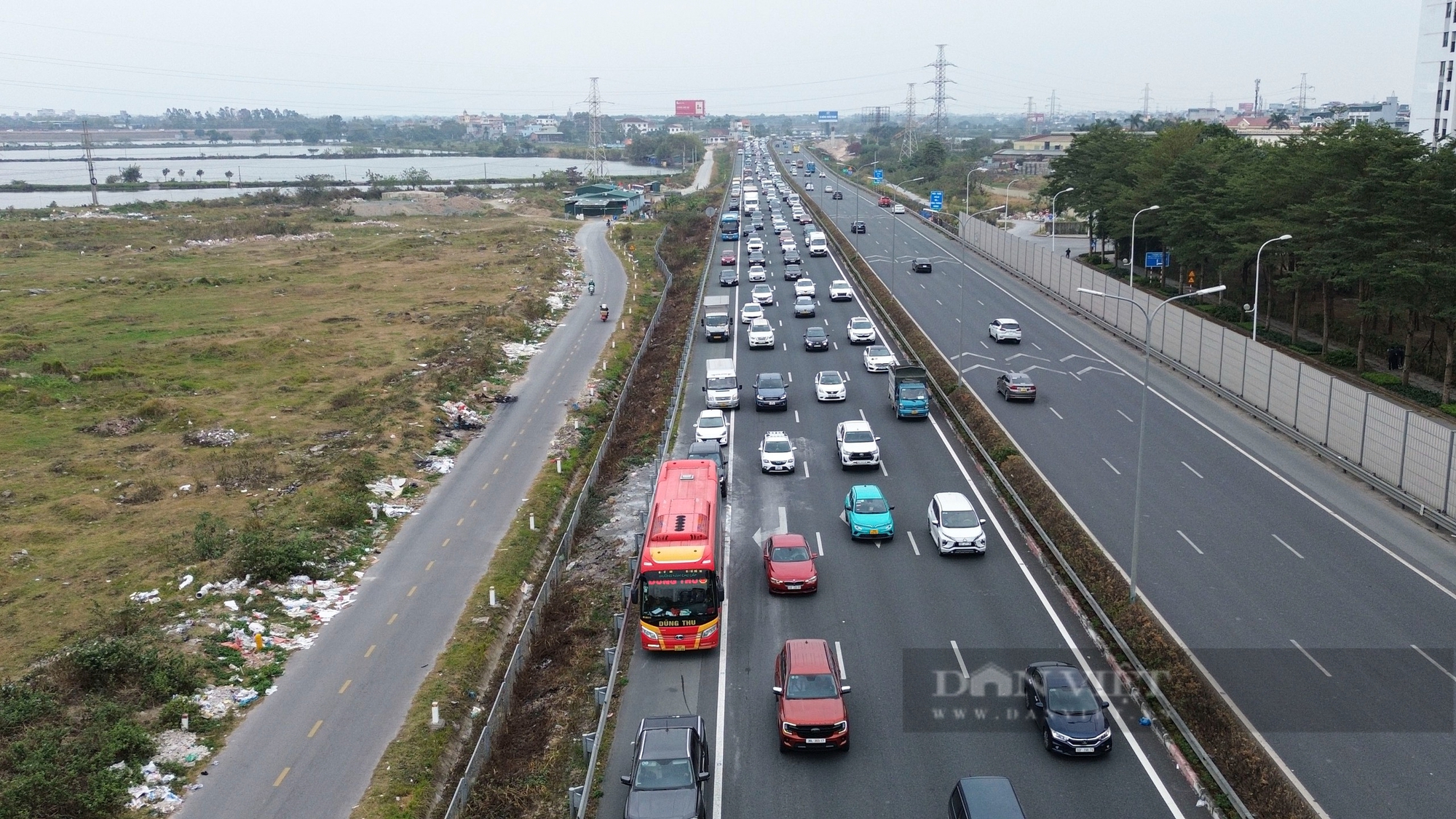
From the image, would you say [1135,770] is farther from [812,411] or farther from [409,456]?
[409,456]

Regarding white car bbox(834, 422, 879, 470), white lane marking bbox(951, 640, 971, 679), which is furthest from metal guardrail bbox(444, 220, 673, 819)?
white car bbox(834, 422, 879, 470)

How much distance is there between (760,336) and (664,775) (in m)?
44.6

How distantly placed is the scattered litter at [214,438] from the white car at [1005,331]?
40.5 m

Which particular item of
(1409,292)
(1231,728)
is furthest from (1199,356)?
(1231,728)

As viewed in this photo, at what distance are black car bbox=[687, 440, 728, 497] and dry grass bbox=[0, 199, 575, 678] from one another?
12112 millimetres

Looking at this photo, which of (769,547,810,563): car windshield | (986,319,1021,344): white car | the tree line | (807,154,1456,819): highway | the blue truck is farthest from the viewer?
(986,319,1021,344): white car

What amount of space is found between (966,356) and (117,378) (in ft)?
Answer: 153

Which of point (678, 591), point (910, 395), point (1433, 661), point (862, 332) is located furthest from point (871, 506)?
point (862, 332)

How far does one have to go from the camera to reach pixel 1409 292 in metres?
46.3

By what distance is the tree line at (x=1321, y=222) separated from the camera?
46188mm

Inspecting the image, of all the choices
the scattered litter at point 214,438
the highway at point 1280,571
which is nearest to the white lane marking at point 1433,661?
the highway at point 1280,571

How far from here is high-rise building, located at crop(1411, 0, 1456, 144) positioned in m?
96.7

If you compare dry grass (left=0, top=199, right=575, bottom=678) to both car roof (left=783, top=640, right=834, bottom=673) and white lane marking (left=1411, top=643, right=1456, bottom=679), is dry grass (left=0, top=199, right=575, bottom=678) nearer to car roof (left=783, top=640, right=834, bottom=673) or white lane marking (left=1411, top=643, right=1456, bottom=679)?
car roof (left=783, top=640, right=834, bottom=673)

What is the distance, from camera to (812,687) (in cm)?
2256
